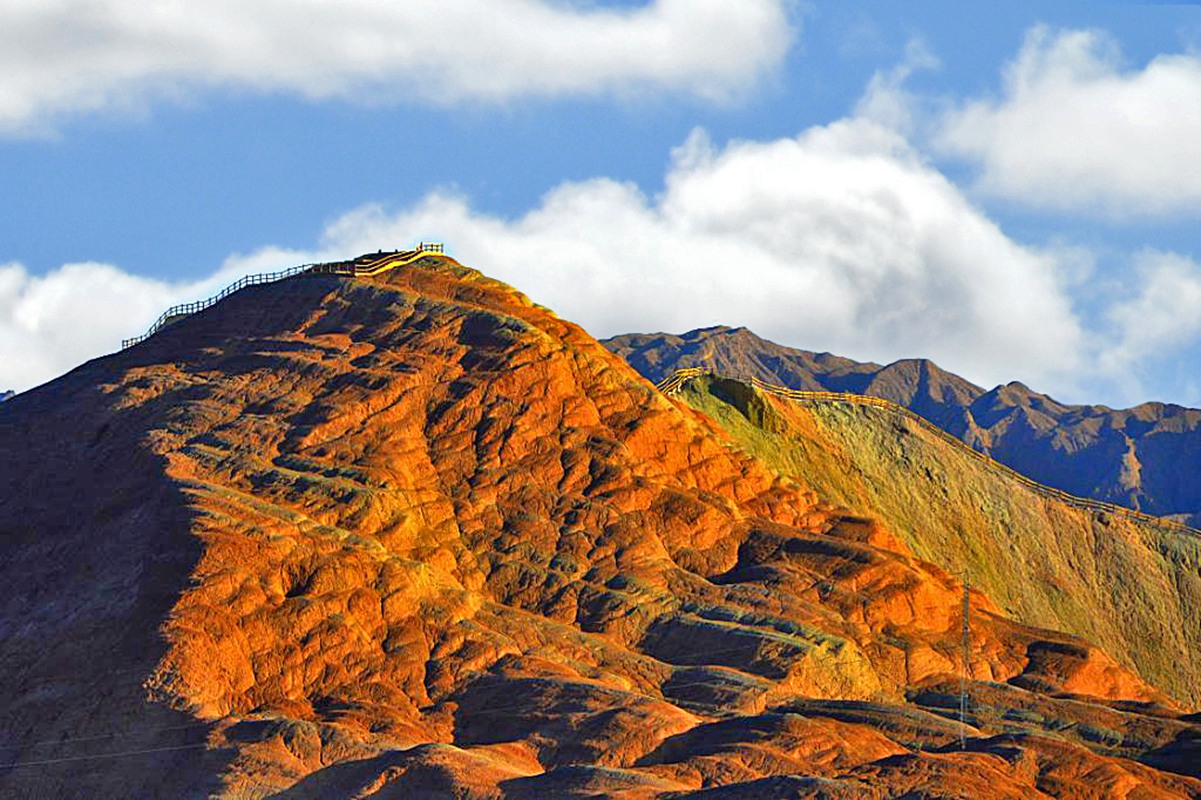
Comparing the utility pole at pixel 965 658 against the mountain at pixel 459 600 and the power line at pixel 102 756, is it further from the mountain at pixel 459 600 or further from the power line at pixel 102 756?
the power line at pixel 102 756

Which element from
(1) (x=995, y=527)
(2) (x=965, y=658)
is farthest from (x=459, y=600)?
(1) (x=995, y=527)

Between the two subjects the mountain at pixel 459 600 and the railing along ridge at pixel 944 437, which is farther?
the railing along ridge at pixel 944 437

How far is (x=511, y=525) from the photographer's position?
119 m

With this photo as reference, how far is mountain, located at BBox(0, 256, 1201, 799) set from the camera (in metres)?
96.1

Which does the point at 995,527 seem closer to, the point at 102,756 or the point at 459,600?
the point at 459,600

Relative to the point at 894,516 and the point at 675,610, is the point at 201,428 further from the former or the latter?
the point at 894,516

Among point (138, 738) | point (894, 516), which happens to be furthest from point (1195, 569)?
point (138, 738)

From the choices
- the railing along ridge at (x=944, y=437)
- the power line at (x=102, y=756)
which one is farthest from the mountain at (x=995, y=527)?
the power line at (x=102, y=756)

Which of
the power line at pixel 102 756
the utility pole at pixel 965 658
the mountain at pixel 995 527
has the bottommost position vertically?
the power line at pixel 102 756

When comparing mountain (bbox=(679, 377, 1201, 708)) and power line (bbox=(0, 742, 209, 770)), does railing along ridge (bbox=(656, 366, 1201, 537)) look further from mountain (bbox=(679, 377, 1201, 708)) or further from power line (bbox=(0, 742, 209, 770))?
power line (bbox=(0, 742, 209, 770))

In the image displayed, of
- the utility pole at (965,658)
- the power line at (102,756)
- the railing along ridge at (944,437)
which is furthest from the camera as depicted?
the railing along ridge at (944,437)

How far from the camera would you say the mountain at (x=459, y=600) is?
96062 millimetres

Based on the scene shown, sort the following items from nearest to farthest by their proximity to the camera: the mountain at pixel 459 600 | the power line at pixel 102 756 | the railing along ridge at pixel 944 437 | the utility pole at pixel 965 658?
the power line at pixel 102 756
the mountain at pixel 459 600
the utility pole at pixel 965 658
the railing along ridge at pixel 944 437

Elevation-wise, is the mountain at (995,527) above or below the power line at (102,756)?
above
